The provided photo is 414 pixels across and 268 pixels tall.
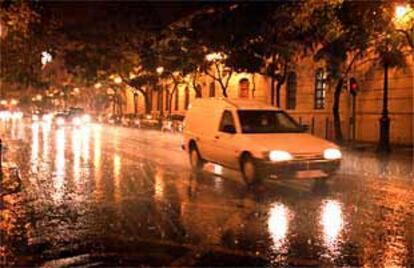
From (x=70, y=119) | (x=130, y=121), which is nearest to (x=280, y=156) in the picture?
(x=70, y=119)

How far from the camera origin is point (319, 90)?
3606 centimetres

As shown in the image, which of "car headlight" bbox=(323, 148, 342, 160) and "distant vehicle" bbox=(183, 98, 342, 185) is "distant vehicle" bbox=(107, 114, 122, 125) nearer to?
"distant vehicle" bbox=(183, 98, 342, 185)

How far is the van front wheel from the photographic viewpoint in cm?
1284

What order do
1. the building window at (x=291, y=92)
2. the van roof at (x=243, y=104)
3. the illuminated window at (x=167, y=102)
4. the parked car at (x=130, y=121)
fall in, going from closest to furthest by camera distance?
the van roof at (x=243, y=104), the building window at (x=291, y=92), the parked car at (x=130, y=121), the illuminated window at (x=167, y=102)

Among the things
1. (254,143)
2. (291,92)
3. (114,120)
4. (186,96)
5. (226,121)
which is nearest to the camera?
(254,143)

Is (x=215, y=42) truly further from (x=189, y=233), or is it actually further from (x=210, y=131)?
(x=189, y=233)

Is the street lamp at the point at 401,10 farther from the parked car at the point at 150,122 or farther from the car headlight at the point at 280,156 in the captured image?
the parked car at the point at 150,122

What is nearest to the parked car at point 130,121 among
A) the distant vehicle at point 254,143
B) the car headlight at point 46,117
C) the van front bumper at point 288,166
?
the car headlight at point 46,117

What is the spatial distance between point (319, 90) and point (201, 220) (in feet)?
90.5

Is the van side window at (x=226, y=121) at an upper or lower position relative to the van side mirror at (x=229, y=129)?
upper

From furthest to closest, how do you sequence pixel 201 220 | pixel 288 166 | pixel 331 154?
pixel 331 154
pixel 288 166
pixel 201 220

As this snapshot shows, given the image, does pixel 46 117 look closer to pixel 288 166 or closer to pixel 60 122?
pixel 60 122

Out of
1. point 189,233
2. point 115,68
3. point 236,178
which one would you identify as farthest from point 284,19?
point 115,68

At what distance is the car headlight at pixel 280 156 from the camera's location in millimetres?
12555
